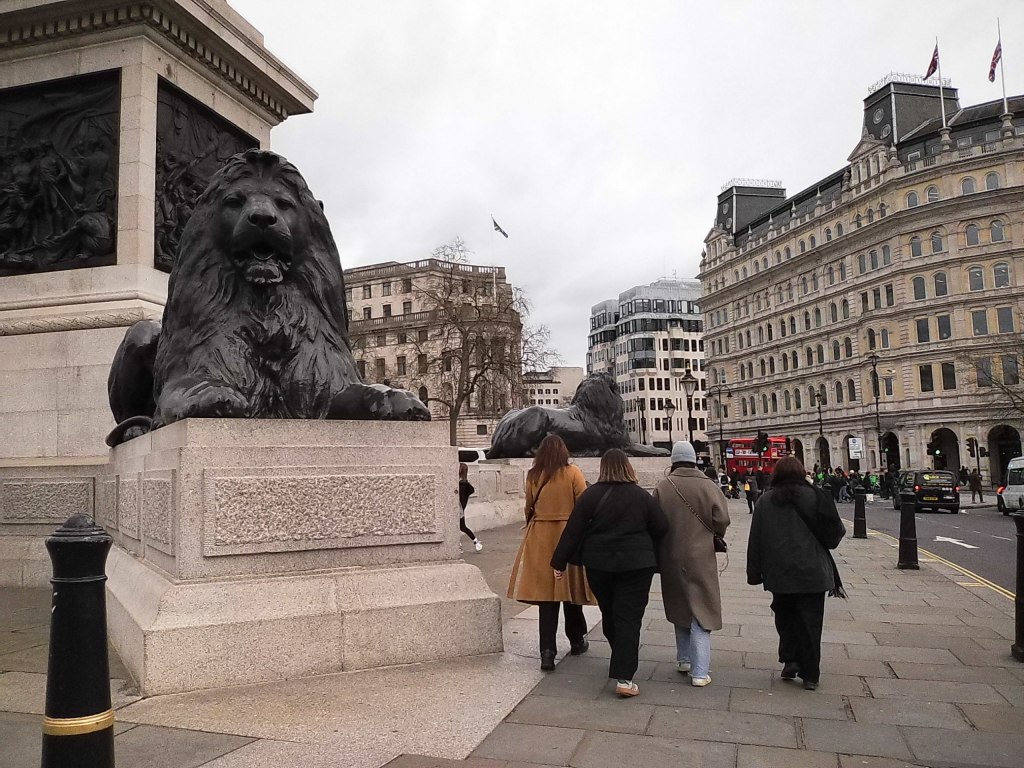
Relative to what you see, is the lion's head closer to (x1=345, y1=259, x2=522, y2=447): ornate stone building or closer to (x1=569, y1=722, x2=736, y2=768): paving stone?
(x1=569, y1=722, x2=736, y2=768): paving stone

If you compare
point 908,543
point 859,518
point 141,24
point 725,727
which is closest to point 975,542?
point 859,518

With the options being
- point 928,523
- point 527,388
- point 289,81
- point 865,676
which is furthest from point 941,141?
point 865,676

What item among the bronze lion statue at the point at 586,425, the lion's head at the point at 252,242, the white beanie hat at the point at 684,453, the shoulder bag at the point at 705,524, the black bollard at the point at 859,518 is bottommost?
the black bollard at the point at 859,518

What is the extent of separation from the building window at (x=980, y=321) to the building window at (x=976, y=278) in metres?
1.71

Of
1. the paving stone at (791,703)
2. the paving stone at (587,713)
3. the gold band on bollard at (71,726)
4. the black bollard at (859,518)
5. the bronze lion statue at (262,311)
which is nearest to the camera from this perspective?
the gold band on bollard at (71,726)

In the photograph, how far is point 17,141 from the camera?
943 cm

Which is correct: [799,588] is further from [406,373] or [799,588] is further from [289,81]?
[406,373]

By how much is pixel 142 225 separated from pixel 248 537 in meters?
5.70

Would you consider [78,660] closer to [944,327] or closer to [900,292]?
[944,327]

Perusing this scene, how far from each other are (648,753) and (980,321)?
212ft

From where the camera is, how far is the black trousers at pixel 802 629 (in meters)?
4.75

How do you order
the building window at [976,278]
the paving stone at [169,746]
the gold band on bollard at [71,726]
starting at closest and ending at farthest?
the gold band on bollard at [71,726]
the paving stone at [169,746]
the building window at [976,278]

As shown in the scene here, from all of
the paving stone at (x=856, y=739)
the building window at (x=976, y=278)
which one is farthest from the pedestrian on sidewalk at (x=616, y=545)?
the building window at (x=976, y=278)

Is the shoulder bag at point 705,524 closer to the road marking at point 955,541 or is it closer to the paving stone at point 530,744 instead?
the paving stone at point 530,744
